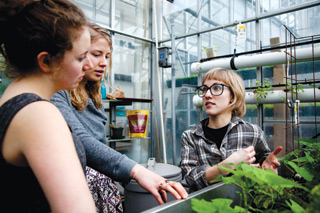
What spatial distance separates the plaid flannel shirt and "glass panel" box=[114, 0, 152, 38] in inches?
113

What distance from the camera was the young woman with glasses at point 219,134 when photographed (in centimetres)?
123

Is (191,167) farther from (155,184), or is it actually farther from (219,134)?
(155,184)

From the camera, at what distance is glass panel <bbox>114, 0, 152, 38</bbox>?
363 centimetres

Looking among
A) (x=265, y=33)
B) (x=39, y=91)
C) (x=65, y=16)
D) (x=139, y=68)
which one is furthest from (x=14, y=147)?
(x=139, y=68)

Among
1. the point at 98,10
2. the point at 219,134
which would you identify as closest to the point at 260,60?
the point at 219,134

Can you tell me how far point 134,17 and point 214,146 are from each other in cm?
323

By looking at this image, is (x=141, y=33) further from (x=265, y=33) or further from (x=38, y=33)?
(x=38, y=33)

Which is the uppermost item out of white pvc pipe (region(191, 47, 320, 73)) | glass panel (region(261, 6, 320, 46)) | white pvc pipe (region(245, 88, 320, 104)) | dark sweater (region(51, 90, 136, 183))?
glass panel (region(261, 6, 320, 46))

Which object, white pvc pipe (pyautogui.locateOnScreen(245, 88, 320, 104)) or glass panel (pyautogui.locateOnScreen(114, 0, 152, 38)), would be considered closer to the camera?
white pvc pipe (pyautogui.locateOnScreen(245, 88, 320, 104))

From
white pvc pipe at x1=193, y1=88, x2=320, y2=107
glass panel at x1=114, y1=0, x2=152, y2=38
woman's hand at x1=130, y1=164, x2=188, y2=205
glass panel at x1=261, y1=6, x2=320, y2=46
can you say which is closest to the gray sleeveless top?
woman's hand at x1=130, y1=164, x2=188, y2=205

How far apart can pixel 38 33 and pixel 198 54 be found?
3.20m

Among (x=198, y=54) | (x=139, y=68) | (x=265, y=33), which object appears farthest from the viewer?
(x=139, y=68)

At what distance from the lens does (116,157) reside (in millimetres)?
883

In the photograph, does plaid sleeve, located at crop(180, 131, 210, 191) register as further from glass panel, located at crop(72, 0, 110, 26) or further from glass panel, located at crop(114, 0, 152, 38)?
glass panel, located at crop(114, 0, 152, 38)
